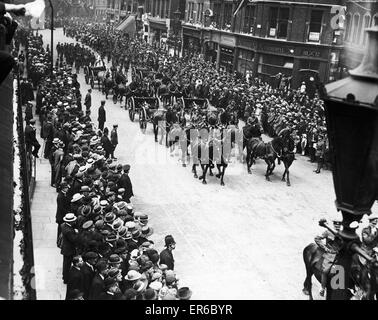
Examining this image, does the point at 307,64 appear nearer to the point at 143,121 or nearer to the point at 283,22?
the point at 283,22

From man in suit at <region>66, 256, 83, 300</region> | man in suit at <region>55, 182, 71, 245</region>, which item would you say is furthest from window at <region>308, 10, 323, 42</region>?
man in suit at <region>66, 256, 83, 300</region>

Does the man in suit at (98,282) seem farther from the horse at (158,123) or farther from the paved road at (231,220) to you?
the horse at (158,123)

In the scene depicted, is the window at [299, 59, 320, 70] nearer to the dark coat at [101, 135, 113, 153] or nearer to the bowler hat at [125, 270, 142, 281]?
the dark coat at [101, 135, 113, 153]

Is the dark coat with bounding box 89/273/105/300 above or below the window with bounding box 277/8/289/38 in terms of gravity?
below

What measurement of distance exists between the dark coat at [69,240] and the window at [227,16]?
107 feet

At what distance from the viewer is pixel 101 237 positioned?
8.22m

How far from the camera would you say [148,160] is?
18.0m

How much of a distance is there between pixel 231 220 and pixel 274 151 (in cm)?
434

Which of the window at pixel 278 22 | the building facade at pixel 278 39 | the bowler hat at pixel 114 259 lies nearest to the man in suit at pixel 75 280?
the bowler hat at pixel 114 259

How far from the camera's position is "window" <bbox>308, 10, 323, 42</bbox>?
3072 cm

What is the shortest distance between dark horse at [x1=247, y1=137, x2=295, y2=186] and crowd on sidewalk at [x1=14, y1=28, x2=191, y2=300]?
5594mm

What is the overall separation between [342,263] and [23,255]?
7.56 feet
